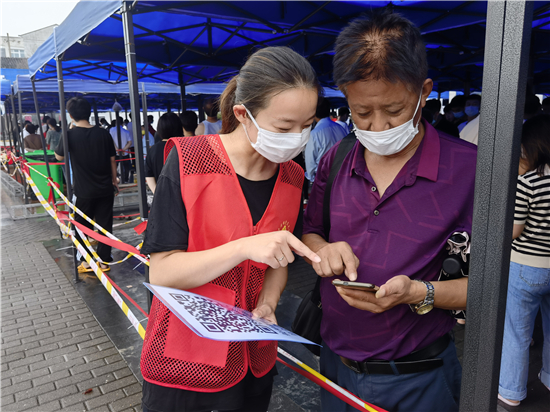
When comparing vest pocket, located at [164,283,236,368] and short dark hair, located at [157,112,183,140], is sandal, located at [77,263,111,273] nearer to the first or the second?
short dark hair, located at [157,112,183,140]

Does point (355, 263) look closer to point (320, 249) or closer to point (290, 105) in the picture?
point (320, 249)

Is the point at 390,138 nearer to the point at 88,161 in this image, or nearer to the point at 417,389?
the point at 417,389

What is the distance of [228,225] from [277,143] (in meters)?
0.32

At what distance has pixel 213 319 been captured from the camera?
103 cm

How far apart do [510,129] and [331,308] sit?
37.5 inches

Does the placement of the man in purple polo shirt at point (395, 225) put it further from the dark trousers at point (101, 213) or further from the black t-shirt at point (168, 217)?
the dark trousers at point (101, 213)

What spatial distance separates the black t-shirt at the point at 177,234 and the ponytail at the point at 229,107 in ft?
0.79

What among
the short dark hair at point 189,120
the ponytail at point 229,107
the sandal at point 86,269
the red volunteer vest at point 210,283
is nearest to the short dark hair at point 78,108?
the short dark hair at point 189,120

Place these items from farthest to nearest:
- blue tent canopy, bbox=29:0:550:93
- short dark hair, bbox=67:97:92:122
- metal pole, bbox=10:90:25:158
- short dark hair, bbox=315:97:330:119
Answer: metal pole, bbox=10:90:25:158 < short dark hair, bbox=315:97:330:119 < short dark hair, bbox=67:97:92:122 < blue tent canopy, bbox=29:0:550:93

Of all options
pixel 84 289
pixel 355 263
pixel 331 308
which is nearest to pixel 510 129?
pixel 355 263

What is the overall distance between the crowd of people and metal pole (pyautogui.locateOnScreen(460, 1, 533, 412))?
307 mm

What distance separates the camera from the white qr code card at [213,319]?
910 millimetres

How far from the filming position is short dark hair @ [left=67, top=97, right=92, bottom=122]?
5.37 metres

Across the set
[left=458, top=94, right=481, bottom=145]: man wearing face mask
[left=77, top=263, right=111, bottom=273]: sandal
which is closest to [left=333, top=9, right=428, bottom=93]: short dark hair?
[left=458, top=94, right=481, bottom=145]: man wearing face mask
